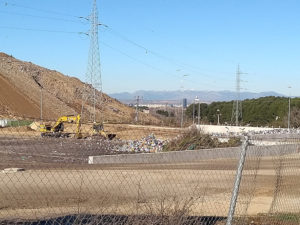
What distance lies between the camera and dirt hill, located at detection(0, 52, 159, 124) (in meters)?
94.6

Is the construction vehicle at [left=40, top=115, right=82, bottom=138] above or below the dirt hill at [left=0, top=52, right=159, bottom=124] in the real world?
below

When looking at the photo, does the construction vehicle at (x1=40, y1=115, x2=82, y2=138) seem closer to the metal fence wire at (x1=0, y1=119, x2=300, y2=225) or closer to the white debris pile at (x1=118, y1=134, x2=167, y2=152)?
the metal fence wire at (x1=0, y1=119, x2=300, y2=225)

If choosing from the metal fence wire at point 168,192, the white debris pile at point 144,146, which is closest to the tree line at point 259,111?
the white debris pile at point 144,146

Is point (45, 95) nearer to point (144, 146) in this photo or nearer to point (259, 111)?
point (259, 111)

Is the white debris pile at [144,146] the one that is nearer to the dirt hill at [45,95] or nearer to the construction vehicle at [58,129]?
the construction vehicle at [58,129]

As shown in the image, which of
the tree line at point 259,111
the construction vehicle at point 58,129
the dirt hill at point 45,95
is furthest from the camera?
the dirt hill at point 45,95

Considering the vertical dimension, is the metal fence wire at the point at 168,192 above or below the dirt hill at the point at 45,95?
below

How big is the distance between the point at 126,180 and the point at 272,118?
69549mm

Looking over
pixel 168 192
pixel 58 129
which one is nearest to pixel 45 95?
pixel 58 129

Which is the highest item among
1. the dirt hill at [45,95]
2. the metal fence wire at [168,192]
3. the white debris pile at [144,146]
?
the dirt hill at [45,95]

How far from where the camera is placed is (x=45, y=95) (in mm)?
108625

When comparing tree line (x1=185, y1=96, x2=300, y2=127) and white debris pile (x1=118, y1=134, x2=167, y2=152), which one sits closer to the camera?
white debris pile (x1=118, y1=134, x2=167, y2=152)

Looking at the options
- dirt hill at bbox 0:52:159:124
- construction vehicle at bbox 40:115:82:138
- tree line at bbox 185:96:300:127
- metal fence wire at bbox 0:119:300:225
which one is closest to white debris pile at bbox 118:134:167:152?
construction vehicle at bbox 40:115:82:138

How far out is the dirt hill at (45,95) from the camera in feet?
310
